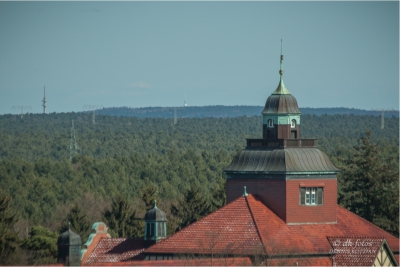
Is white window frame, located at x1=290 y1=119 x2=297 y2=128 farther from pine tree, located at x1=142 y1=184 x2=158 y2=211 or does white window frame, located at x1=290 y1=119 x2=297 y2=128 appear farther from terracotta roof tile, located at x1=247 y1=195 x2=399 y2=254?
pine tree, located at x1=142 y1=184 x2=158 y2=211

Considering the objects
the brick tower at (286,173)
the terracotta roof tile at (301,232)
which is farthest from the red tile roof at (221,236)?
the brick tower at (286,173)

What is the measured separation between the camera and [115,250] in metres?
63.8

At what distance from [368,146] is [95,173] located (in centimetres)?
5693

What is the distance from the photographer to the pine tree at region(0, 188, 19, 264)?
62000 mm

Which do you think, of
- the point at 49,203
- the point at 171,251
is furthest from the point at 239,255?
the point at 49,203

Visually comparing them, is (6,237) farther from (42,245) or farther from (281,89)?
(281,89)

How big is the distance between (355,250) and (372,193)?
Result: 21320 mm

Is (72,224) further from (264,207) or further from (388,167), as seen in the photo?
(264,207)

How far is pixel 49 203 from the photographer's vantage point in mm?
117312

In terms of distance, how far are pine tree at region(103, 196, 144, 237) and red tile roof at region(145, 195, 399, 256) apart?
26918 mm

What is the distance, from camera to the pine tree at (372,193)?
7669 cm

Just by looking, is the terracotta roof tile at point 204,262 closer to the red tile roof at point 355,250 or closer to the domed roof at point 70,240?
the domed roof at point 70,240

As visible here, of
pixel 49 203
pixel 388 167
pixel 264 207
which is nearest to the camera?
pixel 264 207

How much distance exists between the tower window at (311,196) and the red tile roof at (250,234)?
3.16 feet
